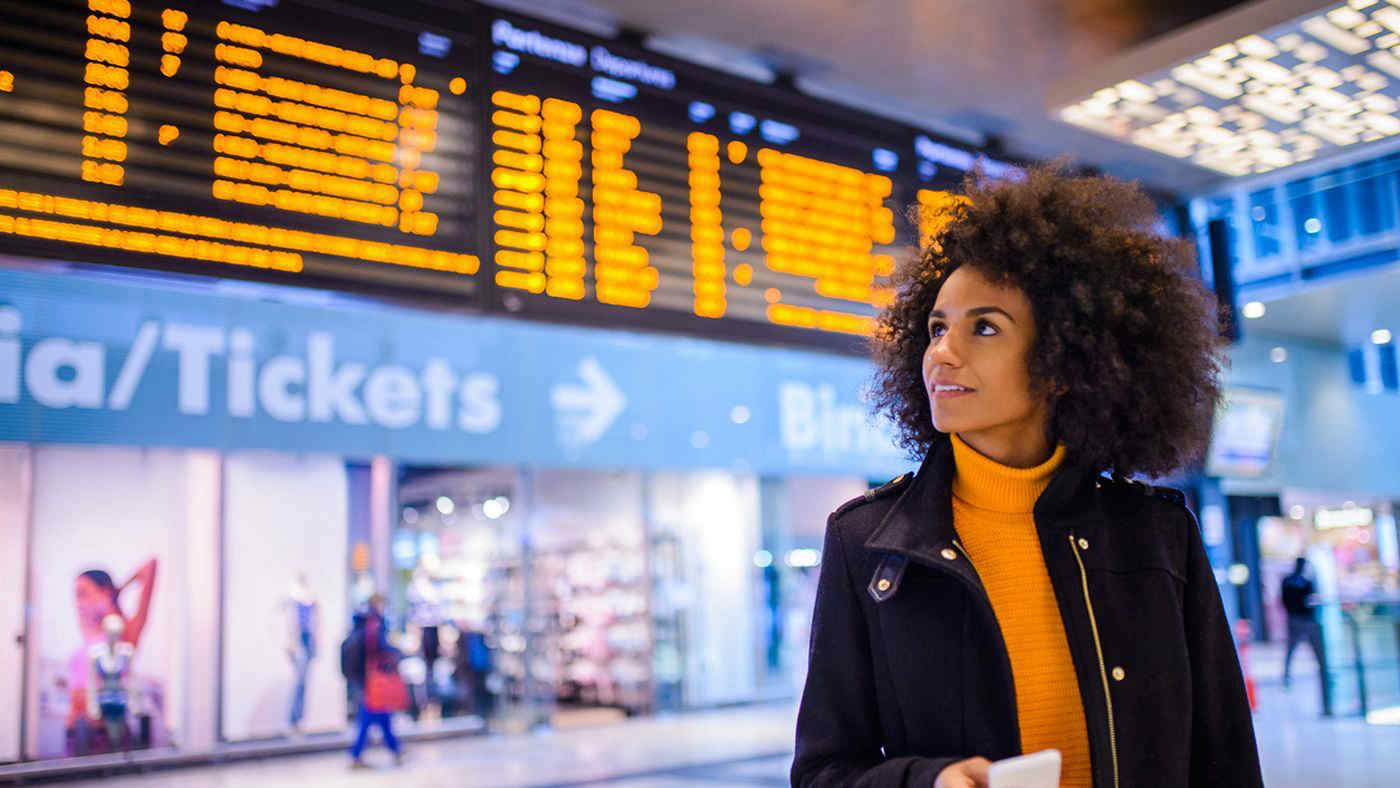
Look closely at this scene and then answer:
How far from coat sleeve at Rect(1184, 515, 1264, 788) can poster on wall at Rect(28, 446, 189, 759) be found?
10527mm

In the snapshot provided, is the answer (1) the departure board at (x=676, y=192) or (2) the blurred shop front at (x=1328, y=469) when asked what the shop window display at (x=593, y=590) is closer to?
(2) the blurred shop front at (x=1328, y=469)

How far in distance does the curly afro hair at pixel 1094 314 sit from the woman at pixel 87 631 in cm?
1020

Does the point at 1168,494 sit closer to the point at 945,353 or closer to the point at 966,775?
the point at 945,353

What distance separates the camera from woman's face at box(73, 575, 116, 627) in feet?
33.7

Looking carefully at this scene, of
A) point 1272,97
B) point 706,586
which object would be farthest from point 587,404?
point 1272,97

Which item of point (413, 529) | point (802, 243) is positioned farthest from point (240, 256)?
point (413, 529)

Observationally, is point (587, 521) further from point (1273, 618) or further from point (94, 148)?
point (1273, 618)

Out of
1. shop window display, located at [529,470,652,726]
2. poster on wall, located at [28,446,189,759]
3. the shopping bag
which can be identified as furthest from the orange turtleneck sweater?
shop window display, located at [529,470,652,726]

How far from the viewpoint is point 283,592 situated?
11445mm

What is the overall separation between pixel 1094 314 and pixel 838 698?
0.67 meters

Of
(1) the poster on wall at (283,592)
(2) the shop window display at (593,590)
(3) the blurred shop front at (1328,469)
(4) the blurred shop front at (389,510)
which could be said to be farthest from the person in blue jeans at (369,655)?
(3) the blurred shop front at (1328,469)

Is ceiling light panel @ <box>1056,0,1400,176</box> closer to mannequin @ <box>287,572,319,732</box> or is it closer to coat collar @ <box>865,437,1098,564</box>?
coat collar @ <box>865,437,1098,564</box>

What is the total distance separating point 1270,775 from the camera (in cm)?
662

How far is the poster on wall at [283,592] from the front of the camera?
440 inches
